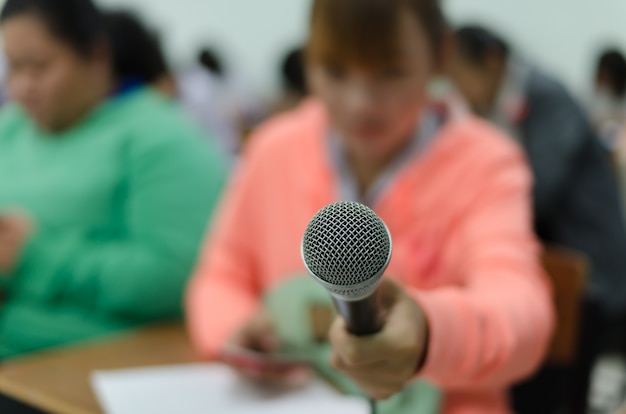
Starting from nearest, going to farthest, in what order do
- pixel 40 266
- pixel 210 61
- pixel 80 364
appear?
1. pixel 80 364
2. pixel 40 266
3. pixel 210 61

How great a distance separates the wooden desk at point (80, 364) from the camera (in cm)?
77

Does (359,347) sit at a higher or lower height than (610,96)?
lower

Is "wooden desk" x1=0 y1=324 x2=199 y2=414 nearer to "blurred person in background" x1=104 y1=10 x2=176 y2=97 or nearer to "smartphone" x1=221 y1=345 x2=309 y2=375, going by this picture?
"smartphone" x1=221 y1=345 x2=309 y2=375

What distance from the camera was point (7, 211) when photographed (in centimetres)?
98

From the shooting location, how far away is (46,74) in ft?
3.09

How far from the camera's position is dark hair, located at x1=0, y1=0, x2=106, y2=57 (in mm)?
840

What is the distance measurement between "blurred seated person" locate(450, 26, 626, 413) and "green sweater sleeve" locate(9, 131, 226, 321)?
979mm

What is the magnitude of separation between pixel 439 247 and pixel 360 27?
285 mm

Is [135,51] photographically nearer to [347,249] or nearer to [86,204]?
[86,204]

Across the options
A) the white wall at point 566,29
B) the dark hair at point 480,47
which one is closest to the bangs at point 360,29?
the dark hair at point 480,47

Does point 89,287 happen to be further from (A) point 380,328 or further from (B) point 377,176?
(A) point 380,328

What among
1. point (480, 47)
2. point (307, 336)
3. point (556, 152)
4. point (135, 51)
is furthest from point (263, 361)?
point (480, 47)

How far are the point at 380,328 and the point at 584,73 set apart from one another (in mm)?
4731

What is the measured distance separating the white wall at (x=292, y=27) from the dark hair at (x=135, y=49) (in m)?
2.76
